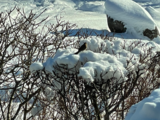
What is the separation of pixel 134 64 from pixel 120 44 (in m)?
0.76

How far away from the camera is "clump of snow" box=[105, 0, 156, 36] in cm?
1512

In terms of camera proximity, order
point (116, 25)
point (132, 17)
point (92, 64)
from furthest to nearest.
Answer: point (116, 25), point (132, 17), point (92, 64)

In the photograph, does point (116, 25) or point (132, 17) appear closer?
point (132, 17)

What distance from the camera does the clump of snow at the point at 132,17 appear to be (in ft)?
49.6

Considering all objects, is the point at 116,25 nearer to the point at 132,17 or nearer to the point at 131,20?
the point at 131,20

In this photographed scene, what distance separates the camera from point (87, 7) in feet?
96.7

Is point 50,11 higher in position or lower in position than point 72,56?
lower

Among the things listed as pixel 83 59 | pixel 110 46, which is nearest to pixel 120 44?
pixel 110 46

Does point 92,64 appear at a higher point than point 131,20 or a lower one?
higher

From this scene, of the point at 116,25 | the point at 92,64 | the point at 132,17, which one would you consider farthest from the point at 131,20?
the point at 92,64

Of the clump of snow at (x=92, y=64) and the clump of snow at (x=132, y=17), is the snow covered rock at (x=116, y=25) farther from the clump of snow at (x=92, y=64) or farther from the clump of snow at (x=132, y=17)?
the clump of snow at (x=92, y=64)

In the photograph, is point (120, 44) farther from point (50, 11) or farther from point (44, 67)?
point (50, 11)

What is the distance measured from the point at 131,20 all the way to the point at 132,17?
0.19 m

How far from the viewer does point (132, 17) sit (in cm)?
1519
